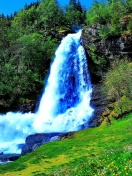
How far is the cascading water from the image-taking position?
49.6 m

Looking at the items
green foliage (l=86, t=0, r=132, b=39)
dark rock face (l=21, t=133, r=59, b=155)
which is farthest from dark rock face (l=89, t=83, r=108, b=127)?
green foliage (l=86, t=0, r=132, b=39)

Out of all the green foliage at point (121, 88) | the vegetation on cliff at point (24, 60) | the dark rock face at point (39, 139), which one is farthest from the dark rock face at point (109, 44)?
the dark rock face at point (39, 139)

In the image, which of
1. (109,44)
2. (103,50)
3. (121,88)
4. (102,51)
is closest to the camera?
(121,88)

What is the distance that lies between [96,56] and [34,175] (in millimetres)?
51276

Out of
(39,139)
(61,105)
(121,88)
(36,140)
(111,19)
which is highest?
(111,19)

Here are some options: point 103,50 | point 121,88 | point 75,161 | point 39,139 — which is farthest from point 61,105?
point 75,161

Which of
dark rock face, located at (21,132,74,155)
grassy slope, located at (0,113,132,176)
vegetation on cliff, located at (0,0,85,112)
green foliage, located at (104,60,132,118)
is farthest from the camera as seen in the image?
vegetation on cliff, located at (0,0,85,112)

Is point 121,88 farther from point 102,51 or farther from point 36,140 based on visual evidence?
point 102,51

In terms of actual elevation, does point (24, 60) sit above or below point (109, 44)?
above

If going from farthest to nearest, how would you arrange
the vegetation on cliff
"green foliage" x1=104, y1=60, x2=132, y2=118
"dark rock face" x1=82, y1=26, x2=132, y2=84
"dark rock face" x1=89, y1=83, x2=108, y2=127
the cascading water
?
"dark rock face" x1=82, y1=26, x2=132, y2=84 < the vegetation on cliff < the cascading water < "dark rock face" x1=89, y1=83, x2=108, y2=127 < "green foliage" x1=104, y1=60, x2=132, y2=118

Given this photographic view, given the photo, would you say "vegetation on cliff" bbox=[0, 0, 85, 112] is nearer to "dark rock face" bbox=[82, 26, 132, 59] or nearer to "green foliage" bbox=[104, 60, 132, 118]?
"dark rock face" bbox=[82, 26, 132, 59]

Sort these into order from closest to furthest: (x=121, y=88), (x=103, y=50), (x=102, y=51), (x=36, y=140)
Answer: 1. (x=36, y=140)
2. (x=121, y=88)
3. (x=102, y=51)
4. (x=103, y=50)

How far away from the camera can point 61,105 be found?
59.1m

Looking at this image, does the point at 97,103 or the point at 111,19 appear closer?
the point at 97,103
